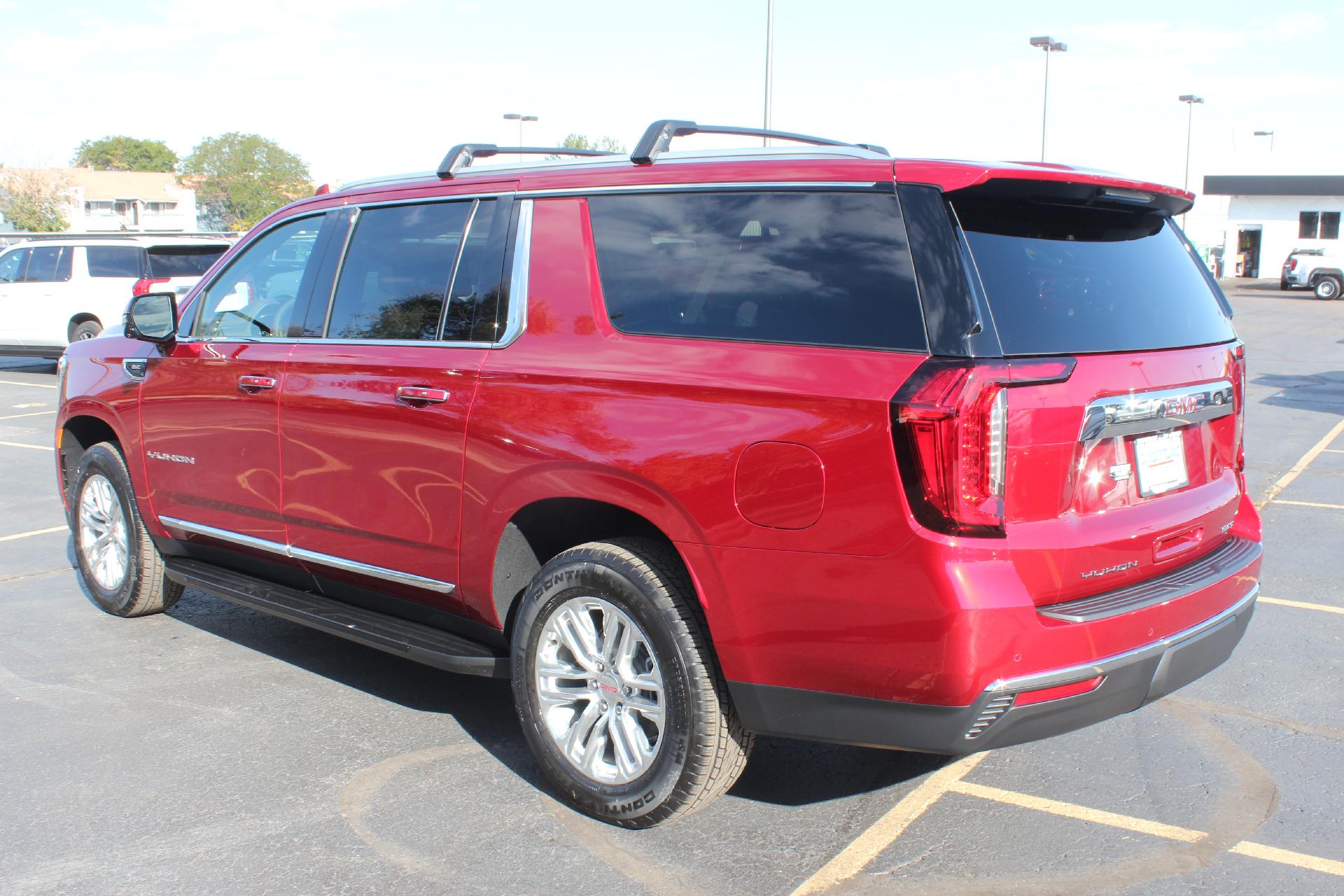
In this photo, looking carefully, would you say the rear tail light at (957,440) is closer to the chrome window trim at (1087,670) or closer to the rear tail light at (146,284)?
the chrome window trim at (1087,670)

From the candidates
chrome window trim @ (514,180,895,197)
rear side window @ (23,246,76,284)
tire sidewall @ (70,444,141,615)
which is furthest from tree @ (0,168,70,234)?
chrome window trim @ (514,180,895,197)

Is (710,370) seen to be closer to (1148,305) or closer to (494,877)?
(1148,305)

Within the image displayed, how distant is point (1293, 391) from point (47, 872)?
52.2 feet

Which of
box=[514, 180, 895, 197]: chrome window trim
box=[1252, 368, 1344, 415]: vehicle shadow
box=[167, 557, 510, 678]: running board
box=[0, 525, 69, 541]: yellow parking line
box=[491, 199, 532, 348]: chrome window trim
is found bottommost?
box=[0, 525, 69, 541]: yellow parking line

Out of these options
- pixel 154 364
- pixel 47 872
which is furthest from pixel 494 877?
pixel 154 364

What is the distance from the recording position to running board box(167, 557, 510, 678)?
3.92 metres

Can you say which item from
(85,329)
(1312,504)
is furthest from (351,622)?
(85,329)

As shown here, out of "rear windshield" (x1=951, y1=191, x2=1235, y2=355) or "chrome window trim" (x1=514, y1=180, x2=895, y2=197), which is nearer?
"rear windshield" (x1=951, y1=191, x2=1235, y2=355)

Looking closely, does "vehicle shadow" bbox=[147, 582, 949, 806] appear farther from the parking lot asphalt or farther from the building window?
the building window

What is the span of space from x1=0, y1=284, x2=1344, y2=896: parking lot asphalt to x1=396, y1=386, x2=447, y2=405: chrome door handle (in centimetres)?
123

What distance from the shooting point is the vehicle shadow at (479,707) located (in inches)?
155

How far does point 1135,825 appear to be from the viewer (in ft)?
11.8

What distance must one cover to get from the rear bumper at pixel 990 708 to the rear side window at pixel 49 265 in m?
17.5

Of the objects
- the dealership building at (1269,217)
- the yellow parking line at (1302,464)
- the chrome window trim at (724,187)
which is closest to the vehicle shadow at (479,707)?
the chrome window trim at (724,187)
